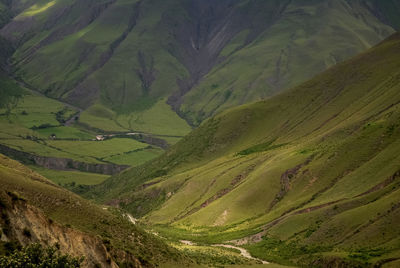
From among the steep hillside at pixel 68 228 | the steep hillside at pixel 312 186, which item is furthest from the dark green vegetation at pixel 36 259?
the steep hillside at pixel 312 186

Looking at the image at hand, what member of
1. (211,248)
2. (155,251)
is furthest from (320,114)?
(155,251)

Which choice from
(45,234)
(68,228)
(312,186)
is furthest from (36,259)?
(312,186)

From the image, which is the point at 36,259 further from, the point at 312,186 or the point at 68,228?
the point at 312,186

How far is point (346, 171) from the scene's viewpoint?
387ft

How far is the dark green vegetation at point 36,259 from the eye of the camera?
40844mm

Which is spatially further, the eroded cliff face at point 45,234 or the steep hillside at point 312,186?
the steep hillside at point 312,186

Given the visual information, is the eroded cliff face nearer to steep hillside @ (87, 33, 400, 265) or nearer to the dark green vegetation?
the dark green vegetation

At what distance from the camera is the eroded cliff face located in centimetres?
4791

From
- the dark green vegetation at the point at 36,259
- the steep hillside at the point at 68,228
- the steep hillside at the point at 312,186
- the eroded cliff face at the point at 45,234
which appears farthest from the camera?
the steep hillside at the point at 312,186

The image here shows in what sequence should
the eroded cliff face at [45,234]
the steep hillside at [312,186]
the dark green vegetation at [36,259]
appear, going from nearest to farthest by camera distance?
the dark green vegetation at [36,259] → the eroded cliff face at [45,234] → the steep hillside at [312,186]

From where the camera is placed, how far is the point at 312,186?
123 m

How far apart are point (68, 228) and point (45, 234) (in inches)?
118

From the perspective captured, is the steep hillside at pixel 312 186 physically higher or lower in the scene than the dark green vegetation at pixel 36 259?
lower

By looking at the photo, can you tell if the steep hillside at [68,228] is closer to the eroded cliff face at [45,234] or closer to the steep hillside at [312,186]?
the eroded cliff face at [45,234]
